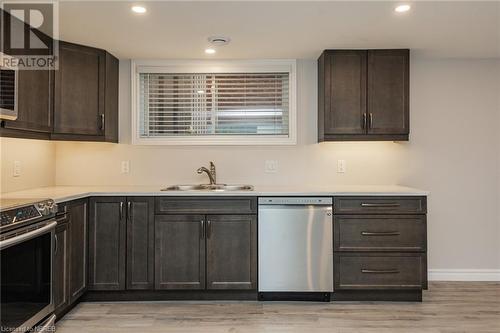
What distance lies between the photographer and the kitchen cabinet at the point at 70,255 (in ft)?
8.59

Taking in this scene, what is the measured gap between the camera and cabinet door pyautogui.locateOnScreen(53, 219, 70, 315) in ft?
8.50

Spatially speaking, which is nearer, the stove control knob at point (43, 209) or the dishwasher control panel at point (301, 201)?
the stove control knob at point (43, 209)

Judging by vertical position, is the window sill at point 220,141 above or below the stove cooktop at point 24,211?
above

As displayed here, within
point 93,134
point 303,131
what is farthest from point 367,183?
point 93,134

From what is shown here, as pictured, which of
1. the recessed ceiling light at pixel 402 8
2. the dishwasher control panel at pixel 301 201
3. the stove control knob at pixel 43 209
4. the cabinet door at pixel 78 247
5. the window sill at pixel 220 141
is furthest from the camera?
the window sill at pixel 220 141

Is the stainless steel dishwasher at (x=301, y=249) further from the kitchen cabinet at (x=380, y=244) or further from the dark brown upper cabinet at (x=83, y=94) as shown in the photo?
the dark brown upper cabinet at (x=83, y=94)

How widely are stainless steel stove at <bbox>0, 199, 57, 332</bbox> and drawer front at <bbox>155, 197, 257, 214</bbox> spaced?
875mm

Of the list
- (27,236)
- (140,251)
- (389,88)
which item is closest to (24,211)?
(27,236)

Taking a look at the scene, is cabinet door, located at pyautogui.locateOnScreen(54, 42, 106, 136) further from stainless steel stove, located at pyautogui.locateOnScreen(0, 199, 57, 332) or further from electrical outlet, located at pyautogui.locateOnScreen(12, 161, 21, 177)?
stainless steel stove, located at pyautogui.locateOnScreen(0, 199, 57, 332)

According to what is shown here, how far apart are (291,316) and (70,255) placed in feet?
5.65

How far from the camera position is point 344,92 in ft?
11.2

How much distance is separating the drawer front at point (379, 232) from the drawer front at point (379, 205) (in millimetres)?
42

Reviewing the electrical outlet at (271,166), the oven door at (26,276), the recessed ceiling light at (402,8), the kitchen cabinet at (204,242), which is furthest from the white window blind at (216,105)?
the oven door at (26,276)

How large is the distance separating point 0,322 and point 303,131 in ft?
9.27
